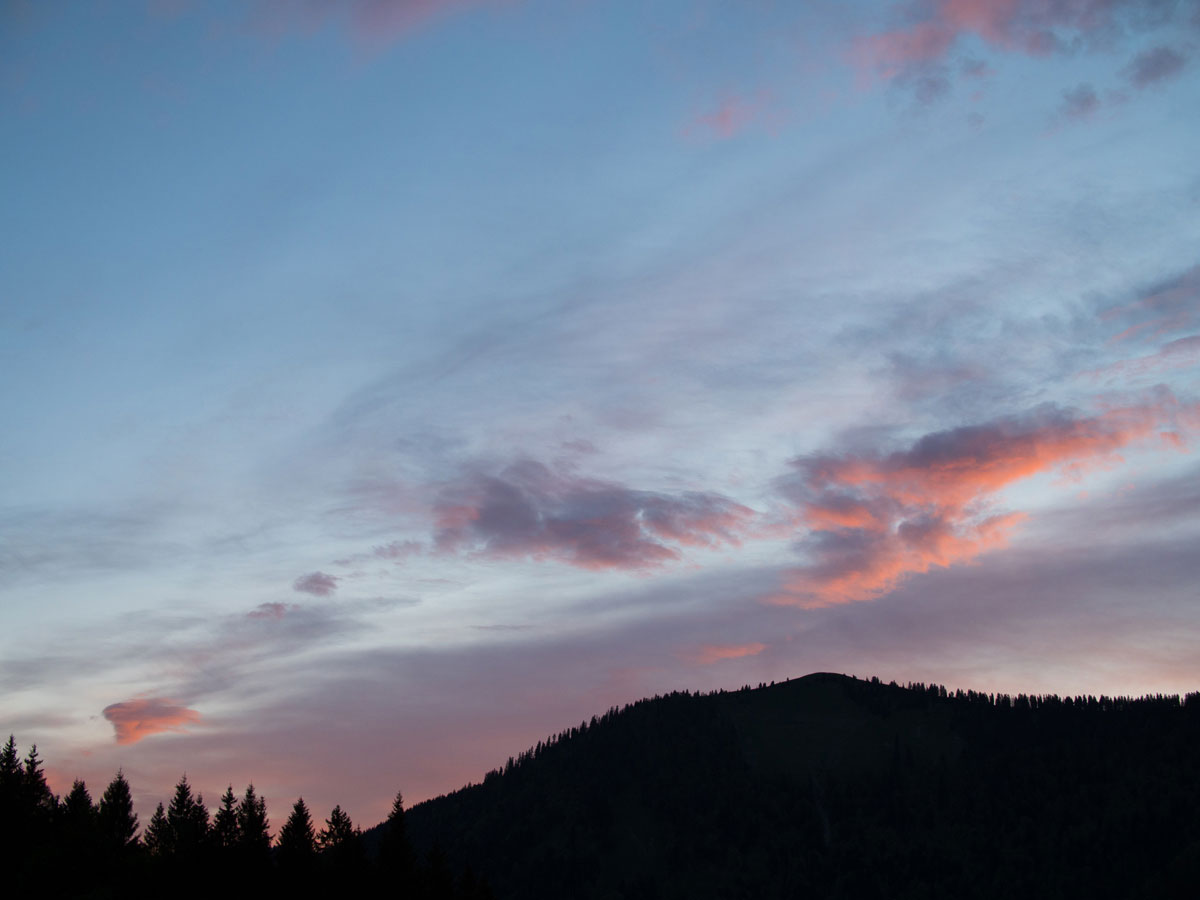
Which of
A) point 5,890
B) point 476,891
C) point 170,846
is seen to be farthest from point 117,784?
point 476,891

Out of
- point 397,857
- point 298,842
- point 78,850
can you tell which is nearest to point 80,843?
Result: point 78,850

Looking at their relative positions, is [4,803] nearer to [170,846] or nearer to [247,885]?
[170,846]

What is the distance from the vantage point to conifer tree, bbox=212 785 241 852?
79.4 metres

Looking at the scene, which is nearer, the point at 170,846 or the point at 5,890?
the point at 5,890

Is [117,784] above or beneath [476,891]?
above

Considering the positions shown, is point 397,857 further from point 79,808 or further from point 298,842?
point 79,808

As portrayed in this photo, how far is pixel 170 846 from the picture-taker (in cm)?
8975

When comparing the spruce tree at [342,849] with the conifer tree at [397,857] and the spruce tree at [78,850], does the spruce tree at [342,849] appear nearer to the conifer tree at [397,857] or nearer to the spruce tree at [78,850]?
the conifer tree at [397,857]

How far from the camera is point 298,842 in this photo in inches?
3236

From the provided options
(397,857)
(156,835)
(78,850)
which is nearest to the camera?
(78,850)

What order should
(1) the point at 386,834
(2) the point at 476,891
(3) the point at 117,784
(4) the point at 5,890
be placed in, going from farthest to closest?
1. (3) the point at 117,784
2. (2) the point at 476,891
3. (1) the point at 386,834
4. (4) the point at 5,890

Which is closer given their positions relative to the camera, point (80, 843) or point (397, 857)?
point (80, 843)

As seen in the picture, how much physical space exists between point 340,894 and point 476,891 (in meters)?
23.9

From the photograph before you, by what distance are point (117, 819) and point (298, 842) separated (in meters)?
31.8
